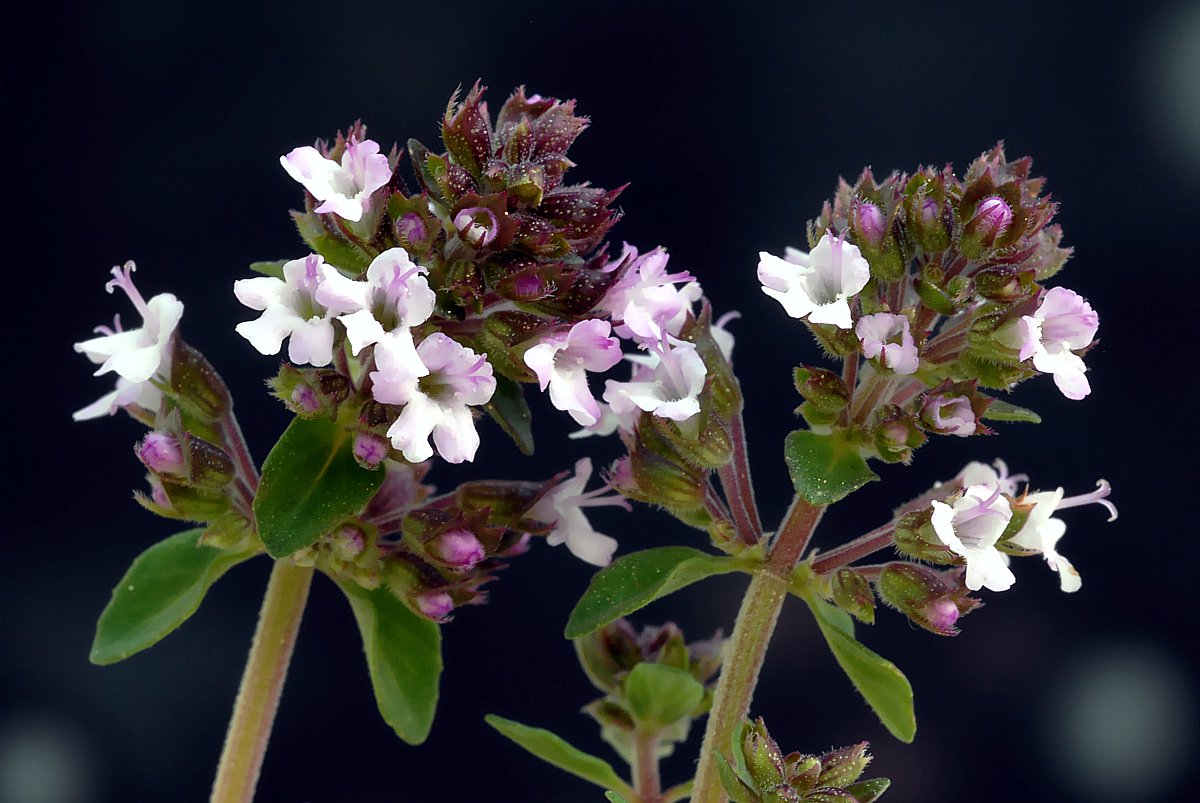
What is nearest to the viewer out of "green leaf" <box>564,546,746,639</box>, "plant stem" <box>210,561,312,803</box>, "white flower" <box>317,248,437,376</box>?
"white flower" <box>317,248,437,376</box>

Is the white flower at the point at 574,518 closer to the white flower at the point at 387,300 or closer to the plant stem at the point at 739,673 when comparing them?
the plant stem at the point at 739,673

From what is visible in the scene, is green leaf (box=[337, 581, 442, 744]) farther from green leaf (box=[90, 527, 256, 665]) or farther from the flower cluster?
the flower cluster

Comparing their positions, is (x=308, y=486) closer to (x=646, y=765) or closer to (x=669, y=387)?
(x=669, y=387)

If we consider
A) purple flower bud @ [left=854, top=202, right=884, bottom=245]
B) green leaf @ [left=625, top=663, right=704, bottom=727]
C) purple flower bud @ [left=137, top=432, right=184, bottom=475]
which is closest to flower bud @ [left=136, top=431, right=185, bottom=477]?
purple flower bud @ [left=137, top=432, right=184, bottom=475]

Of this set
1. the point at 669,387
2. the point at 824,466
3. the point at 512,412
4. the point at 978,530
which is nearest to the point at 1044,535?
the point at 978,530

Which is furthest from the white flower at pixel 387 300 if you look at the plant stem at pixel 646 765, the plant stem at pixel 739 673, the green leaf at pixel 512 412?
the plant stem at pixel 646 765
